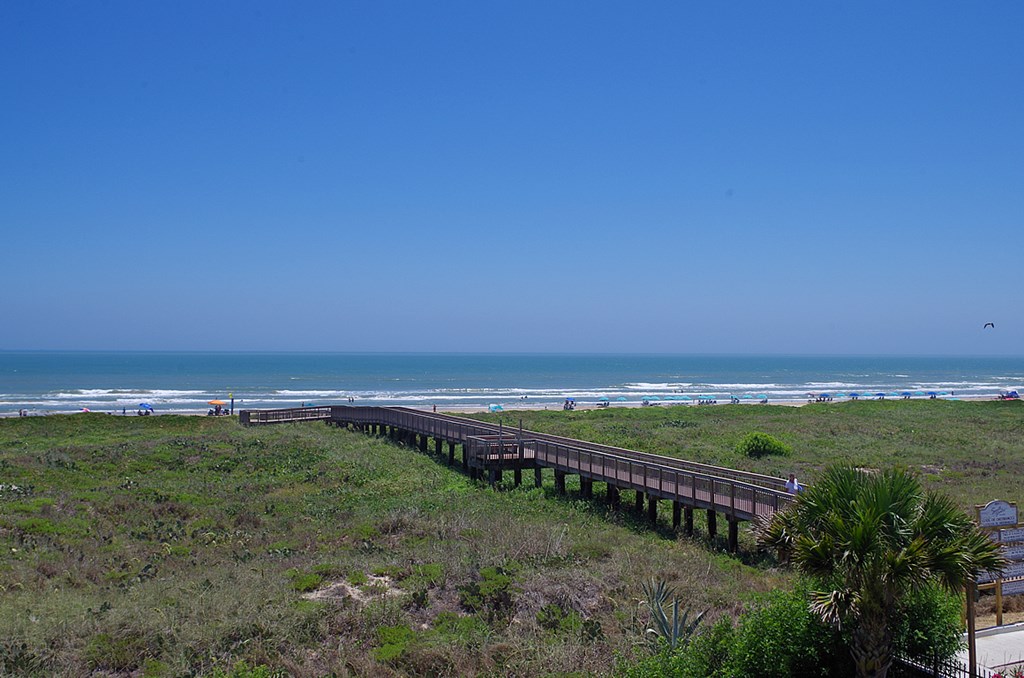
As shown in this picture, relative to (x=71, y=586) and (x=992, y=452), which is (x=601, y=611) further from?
(x=992, y=452)

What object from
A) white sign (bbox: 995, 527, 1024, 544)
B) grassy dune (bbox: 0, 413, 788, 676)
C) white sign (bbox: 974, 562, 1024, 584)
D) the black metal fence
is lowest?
grassy dune (bbox: 0, 413, 788, 676)

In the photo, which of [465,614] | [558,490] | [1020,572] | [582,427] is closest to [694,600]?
[465,614]

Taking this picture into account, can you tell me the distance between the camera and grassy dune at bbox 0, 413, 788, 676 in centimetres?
1177

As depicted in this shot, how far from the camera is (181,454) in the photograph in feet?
107

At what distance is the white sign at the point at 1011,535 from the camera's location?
11.4 m

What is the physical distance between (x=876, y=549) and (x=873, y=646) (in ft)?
4.77

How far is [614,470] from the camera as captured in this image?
23.0 meters

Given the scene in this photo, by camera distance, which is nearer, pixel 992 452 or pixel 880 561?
pixel 880 561

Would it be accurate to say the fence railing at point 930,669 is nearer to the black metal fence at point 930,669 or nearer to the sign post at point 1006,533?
the black metal fence at point 930,669

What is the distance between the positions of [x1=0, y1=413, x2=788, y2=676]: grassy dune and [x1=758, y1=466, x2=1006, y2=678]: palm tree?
3842mm

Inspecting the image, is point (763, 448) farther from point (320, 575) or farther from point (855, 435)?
point (320, 575)

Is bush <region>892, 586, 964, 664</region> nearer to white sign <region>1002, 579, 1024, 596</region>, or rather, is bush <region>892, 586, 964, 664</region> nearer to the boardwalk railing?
white sign <region>1002, 579, 1024, 596</region>

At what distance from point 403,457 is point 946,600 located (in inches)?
1071

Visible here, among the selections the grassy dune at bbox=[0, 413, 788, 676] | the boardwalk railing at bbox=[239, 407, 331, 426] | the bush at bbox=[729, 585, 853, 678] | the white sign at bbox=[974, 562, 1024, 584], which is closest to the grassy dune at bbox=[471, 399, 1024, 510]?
the white sign at bbox=[974, 562, 1024, 584]
